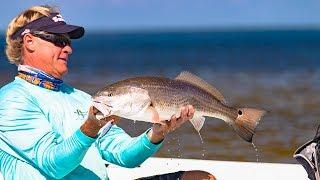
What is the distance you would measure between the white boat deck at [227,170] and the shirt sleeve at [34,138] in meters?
2.31

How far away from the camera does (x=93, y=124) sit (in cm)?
412

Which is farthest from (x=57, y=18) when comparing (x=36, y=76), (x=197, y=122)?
(x=197, y=122)

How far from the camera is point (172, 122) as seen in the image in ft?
14.5

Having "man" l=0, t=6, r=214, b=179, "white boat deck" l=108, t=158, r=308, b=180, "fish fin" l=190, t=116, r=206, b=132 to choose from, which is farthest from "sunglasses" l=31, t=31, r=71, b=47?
"white boat deck" l=108, t=158, r=308, b=180

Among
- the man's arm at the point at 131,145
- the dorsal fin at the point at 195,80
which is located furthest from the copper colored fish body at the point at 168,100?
the man's arm at the point at 131,145

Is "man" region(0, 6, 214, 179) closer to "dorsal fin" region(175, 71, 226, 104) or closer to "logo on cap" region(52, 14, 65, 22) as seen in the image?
"logo on cap" region(52, 14, 65, 22)

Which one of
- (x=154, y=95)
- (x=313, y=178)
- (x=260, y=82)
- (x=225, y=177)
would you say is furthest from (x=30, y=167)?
(x=260, y=82)

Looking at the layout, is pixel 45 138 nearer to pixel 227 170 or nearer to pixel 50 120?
pixel 50 120

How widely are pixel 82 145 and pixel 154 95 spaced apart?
1.63 feet

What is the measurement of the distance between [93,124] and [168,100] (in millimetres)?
497

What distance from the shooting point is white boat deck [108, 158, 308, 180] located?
6520mm

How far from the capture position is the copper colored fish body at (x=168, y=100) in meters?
4.17

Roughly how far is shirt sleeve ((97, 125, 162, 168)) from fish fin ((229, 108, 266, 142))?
0.50 m

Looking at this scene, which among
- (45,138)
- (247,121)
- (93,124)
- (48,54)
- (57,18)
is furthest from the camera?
(247,121)
